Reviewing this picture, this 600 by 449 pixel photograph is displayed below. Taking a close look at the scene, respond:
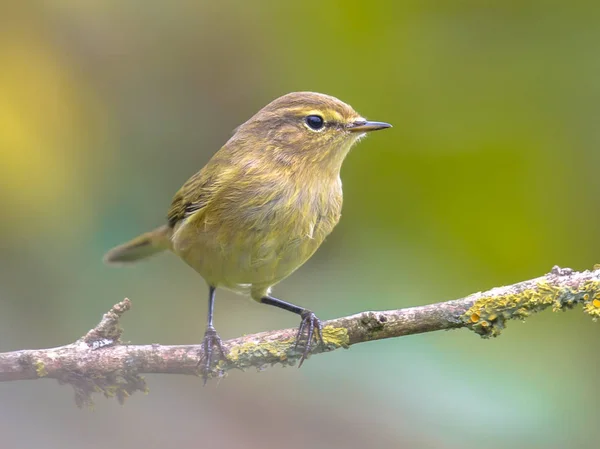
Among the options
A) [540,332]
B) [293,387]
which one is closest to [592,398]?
[540,332]

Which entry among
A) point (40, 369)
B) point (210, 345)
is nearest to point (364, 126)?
point (210, 345)

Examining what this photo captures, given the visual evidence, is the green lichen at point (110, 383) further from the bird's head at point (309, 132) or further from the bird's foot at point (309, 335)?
the bird's head at point (309, 132)

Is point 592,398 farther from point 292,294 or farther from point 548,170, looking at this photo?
point 292,294

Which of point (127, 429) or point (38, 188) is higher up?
point (38, 188)

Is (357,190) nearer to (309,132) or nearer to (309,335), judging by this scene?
(309,132)

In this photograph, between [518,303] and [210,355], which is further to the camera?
[210,355]
